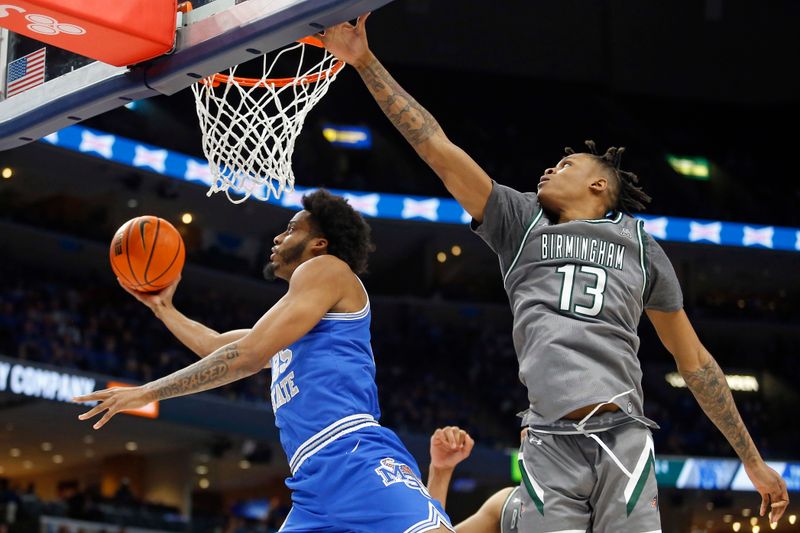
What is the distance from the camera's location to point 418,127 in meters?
3.18

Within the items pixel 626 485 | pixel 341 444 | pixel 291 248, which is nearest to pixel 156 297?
pixel 291 248

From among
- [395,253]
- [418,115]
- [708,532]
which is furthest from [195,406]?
[418,115]

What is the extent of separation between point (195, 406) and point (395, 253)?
8.08 m

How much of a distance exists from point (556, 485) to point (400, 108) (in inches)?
48.1

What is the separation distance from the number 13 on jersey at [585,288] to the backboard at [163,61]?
38.8 inches

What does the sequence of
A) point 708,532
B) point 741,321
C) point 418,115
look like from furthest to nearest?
point 741,321 → point 708,532 → point 418,115

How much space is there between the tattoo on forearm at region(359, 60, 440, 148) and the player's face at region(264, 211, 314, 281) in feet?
2.74

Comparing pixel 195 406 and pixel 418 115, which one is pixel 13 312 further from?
pixel 418 115

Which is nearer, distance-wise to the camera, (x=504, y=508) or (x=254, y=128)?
(x=504, y=508)

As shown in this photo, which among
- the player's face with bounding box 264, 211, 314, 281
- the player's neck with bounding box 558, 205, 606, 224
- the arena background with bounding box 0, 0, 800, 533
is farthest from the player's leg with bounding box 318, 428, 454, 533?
the arena background with bounding box 0, 0, 800, 533

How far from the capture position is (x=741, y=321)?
2261cm

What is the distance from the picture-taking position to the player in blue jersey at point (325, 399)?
336 cm

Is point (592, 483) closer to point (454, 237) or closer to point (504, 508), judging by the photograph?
point (504, 508)

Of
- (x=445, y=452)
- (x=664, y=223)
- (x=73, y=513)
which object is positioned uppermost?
(x=664, y=223)
